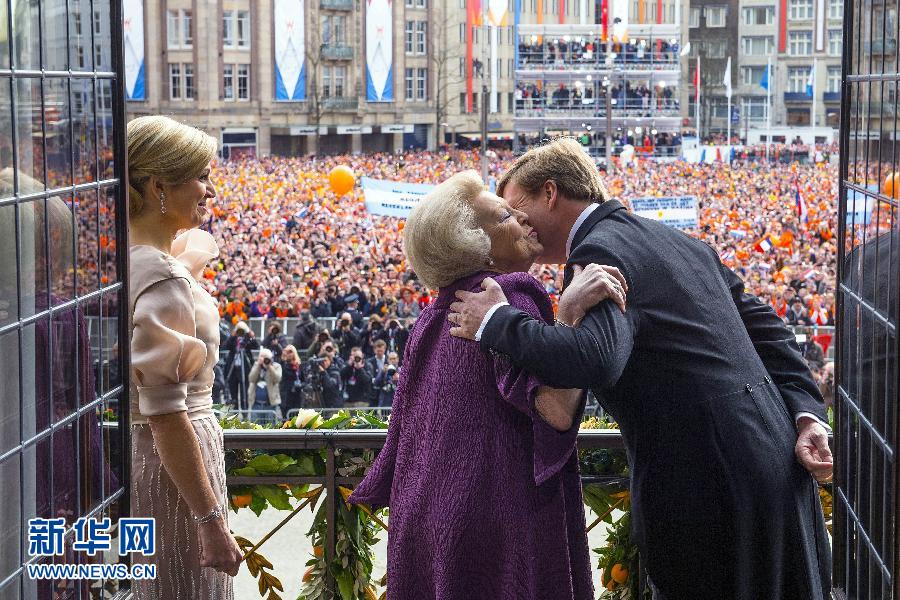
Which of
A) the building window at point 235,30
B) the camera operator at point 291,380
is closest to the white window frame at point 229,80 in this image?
the building window at point 235,30

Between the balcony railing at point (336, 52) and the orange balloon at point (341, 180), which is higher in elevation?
the balcony railing at point (336, 52)

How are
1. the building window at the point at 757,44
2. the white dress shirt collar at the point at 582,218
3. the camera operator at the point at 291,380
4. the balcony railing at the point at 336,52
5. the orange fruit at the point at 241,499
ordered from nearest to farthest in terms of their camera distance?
1. the white dress shirt collar at the point at 582,218
2. the orange fruit at the point at 241,499
3. the camera operator at the point at 291,380
4. the balcony railing at the point at 336,52
5. the building window at the point at 757,44

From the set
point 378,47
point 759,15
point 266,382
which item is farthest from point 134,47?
point 759,15

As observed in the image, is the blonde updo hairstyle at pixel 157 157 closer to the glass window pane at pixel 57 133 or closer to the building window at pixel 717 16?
the glass window pane at pixel 57 133

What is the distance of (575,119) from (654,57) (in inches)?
220

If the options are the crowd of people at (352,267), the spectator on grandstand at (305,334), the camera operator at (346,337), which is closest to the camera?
the crowd of people at (352,267)

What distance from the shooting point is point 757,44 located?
8112cm

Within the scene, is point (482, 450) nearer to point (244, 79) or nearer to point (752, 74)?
point (244, 79)

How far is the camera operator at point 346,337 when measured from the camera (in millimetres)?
12852

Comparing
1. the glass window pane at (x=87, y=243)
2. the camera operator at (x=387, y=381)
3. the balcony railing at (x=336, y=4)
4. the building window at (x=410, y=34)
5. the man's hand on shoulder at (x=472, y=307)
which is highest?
the balcony railing at (x=336, y=4)

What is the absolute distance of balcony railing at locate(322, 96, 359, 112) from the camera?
64.1m

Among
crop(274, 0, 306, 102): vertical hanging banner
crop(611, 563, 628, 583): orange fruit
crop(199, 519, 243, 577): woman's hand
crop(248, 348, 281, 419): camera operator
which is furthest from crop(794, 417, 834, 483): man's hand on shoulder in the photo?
crop(274, 0, 306, 102): vertical hanging banner

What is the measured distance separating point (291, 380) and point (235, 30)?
5233 centimetres

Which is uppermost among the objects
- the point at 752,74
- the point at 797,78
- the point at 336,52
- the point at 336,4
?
the point at 336,4
